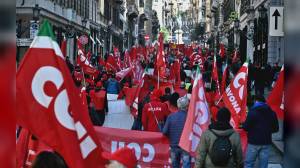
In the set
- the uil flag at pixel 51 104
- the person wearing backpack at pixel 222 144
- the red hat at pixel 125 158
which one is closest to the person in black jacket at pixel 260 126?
the person wearing backpack at pixel 222 144

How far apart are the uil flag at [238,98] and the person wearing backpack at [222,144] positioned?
13.0 ft

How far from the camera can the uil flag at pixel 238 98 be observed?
10.4 metres

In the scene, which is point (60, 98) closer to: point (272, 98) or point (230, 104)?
point (272, 98)

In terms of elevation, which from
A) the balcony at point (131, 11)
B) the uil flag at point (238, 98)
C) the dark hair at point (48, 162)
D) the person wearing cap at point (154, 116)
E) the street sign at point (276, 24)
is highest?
the balcony at point (131, 11)

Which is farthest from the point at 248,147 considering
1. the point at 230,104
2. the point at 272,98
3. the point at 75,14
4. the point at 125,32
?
the point at 125,32

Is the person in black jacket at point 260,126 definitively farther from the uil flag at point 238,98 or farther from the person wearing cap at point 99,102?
the person wearing cap at point 99,102

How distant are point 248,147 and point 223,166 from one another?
270 centimetres

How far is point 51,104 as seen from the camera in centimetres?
368

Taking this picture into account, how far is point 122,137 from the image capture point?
9484 millimetres

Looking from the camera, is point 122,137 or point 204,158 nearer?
point 204,158

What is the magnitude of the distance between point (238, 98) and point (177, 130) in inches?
82.7

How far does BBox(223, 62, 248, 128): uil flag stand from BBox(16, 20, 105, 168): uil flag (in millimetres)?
6863

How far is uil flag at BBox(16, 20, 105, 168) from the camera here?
3.68m

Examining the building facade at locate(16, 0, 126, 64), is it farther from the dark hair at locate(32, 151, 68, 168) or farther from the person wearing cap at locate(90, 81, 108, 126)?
the dark hair at locate(32, 151, 68, 168)
